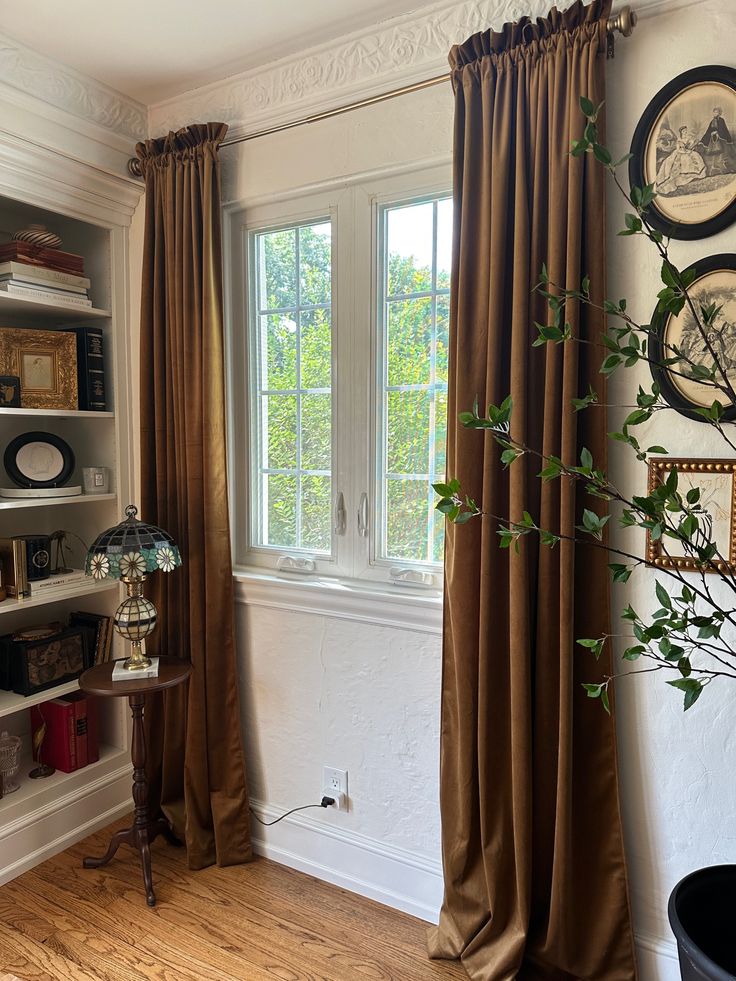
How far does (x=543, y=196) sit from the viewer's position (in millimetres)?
1825

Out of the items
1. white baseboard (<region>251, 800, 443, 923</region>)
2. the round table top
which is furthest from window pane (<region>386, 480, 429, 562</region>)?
white baseboard (<region>251, 800, 443, 923</region>)

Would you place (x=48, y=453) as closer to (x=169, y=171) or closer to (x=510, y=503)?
(x=169, y=171)

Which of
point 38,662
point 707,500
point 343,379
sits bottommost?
point 38,662

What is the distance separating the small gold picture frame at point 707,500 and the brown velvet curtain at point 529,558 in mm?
146

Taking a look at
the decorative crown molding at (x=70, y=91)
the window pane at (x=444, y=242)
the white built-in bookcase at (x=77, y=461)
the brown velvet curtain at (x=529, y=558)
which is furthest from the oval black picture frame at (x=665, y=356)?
the decorative crown molding at (x=70, y=91)

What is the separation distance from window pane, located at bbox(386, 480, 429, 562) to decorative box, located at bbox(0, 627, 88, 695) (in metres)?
1.33

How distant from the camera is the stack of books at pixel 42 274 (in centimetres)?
240

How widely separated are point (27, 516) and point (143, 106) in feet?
5.46

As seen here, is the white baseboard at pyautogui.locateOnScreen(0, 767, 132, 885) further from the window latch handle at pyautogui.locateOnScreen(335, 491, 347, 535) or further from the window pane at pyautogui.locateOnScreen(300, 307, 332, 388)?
the window pane at pyautogui.locateOnScreen(300, 307, 332, 388)

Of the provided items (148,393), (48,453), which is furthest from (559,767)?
(48,453)

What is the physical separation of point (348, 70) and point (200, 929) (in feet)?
8.90

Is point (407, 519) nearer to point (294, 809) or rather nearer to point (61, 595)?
point (294, 809)

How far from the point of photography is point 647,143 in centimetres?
175

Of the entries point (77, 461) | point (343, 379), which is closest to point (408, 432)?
point (343, 379)
